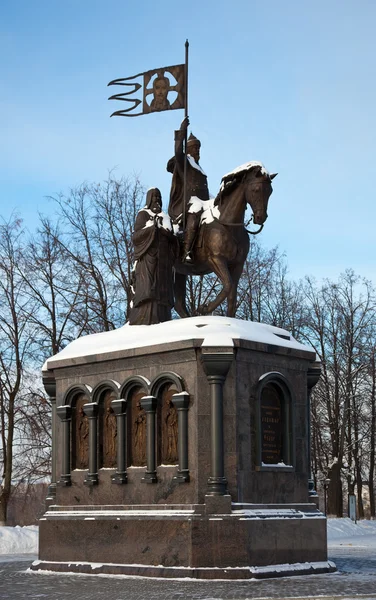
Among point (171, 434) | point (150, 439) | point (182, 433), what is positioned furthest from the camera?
point (150, 439)

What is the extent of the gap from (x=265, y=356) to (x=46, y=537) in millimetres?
4973

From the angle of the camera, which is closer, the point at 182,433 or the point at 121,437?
the point at 182,433

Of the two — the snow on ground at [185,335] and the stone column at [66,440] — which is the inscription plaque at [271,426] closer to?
the snow on ground at [185,335]

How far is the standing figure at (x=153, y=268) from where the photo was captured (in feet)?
55.7

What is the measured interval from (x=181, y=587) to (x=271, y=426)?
3488mm

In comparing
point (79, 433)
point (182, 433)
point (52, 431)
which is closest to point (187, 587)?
point (182, 433)

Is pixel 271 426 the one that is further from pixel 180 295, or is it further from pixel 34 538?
pixel 34 538

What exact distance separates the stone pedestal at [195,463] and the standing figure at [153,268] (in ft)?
2.40

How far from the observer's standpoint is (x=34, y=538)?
24094mm

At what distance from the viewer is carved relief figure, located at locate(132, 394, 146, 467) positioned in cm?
1582

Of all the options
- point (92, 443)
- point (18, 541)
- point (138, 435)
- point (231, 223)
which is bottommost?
point (18, 541)

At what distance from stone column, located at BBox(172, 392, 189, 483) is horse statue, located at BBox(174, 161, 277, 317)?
8.03 feet

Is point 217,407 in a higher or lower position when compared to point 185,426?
higher

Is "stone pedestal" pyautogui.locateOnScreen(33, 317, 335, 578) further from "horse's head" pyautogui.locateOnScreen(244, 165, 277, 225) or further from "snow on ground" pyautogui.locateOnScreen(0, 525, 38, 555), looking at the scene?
"snow on ground" pyautogui.locateOnScreen(0, 525, 38, 555)
